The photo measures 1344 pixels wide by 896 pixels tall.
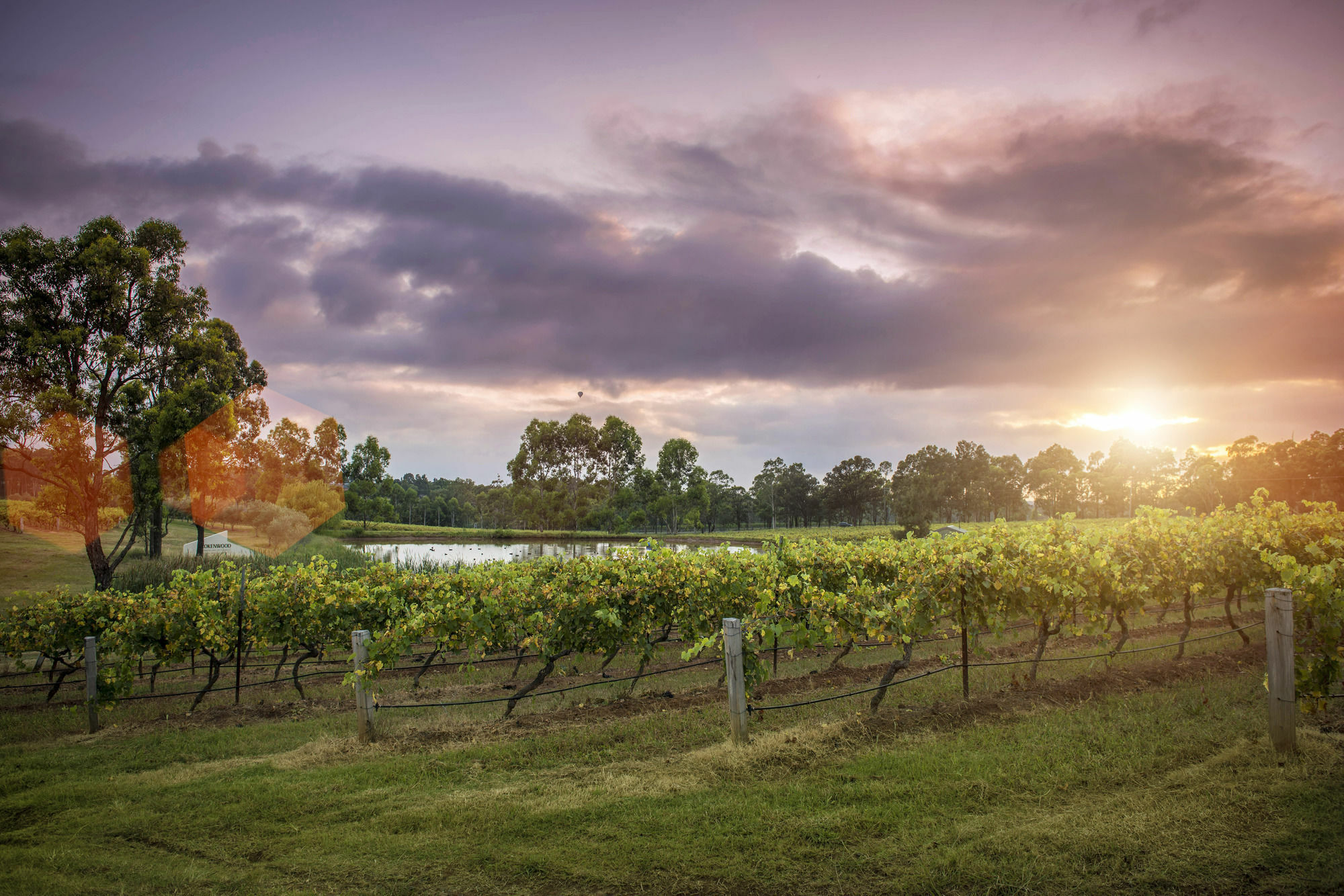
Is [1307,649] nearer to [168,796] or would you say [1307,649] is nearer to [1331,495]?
[168,796]

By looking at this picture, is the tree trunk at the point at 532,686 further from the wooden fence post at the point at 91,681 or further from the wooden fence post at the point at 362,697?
the wooden fence post at the point at 91,681

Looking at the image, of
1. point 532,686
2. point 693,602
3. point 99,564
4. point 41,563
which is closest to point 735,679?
point 693,602

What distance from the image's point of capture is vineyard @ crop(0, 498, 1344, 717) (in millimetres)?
8008

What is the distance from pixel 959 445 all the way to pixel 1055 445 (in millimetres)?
15228

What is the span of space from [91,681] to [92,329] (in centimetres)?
1370

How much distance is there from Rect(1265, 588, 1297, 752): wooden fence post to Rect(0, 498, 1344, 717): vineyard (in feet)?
3.88

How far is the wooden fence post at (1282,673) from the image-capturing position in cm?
553

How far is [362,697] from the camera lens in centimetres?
729

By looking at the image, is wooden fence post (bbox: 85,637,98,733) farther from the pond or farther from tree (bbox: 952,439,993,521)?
tree (bbox: 952,439,993,521)

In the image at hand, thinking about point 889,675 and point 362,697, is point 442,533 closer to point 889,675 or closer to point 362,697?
point 362,697

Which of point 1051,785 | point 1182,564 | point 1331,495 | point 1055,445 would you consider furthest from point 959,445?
point 1051,785

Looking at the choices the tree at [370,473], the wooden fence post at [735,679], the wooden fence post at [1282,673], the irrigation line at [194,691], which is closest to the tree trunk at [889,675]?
the wooden fence post at [735,679]

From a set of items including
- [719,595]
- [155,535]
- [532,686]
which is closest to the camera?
[532,686]

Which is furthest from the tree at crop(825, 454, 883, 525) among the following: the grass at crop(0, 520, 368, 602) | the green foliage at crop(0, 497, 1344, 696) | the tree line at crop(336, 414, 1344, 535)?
the green foliage at crop(0, 497, 1344, 696)
